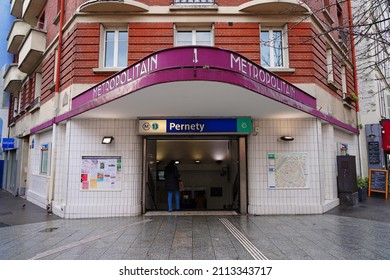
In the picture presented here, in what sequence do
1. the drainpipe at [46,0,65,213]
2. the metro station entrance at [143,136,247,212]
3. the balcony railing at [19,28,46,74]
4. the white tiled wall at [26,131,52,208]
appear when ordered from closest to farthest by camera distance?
the drainpipe at [46,0,65,213] < the white tiled wall at [26,131,52,208] < the metro station entrance at [143,136,247,212] < the balcony railing at [19,28,46,74]

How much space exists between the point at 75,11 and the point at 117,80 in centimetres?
477

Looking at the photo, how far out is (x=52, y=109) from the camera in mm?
10391

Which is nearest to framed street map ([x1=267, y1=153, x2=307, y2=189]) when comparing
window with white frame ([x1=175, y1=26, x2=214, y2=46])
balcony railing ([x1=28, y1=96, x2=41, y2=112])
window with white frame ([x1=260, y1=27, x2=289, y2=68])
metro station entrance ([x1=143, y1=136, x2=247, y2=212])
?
metro station entrance ([x1=143, y1=136, x2=247, y2=212])

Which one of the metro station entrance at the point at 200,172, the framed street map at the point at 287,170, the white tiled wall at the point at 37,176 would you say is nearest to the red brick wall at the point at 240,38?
the framed street map at the point at 287,170

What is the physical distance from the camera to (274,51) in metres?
9.29

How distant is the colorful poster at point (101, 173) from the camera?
8.52m

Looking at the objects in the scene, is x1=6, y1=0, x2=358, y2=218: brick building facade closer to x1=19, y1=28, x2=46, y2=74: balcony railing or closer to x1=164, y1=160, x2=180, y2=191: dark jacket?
x1=164, y1=160, x2=180, y2=191: dark jacket

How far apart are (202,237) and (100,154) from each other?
14.6ft

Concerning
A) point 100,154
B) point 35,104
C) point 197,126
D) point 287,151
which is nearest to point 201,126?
point 197,126

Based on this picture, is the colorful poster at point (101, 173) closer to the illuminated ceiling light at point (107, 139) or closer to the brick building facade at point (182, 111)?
the brick building facade at point (182, 111)


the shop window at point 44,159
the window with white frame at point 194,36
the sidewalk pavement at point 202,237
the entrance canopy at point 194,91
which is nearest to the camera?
the sidewalk pavement at point 202,237

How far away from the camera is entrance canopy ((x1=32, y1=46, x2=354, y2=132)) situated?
5609 mm

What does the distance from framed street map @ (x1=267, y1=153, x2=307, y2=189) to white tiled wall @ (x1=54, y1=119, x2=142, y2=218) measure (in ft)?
14.0

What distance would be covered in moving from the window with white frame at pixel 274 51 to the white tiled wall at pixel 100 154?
4988 mm
